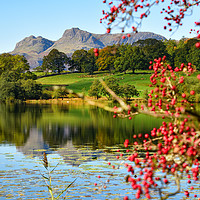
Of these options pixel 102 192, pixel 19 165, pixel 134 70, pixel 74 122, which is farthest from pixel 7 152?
pixel 134 70

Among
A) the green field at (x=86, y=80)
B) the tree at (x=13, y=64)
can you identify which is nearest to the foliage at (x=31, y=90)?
the green field at (x=86, y=80)

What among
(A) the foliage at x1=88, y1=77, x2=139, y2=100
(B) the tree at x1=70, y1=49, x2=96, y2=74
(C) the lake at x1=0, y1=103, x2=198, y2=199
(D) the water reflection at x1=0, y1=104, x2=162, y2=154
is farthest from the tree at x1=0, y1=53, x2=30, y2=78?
(C) the lake at x1=0, y1=103, x2=198, y2=199

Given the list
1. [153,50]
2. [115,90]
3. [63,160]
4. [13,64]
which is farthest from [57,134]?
[153,50]

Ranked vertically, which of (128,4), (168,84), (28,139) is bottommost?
(28,139)

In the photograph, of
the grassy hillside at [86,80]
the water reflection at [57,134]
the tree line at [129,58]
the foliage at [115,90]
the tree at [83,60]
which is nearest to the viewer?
the water reflection at [57,134]

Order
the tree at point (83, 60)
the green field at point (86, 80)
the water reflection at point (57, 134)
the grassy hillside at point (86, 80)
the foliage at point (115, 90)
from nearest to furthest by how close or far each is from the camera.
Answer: the water reflection at point (57, 134) < the foliage at point (115, 90) < the green field at point (86, 80) < the grassy hillside at point (86, 80) < the tree at point (83, 60)

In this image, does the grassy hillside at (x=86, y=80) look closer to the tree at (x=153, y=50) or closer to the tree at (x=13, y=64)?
the tree at (x=13, y=64)

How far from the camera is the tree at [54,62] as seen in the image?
6592 inches

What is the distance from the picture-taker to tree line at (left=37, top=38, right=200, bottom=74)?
13188 centimetres

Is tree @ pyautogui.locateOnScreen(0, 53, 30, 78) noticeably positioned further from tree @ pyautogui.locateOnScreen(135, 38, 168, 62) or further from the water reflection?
the water reflection

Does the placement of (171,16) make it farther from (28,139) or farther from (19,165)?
(28,139)

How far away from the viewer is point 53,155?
26594mm

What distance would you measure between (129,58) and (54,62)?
53.2 meters

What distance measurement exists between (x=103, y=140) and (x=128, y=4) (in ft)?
97.2
